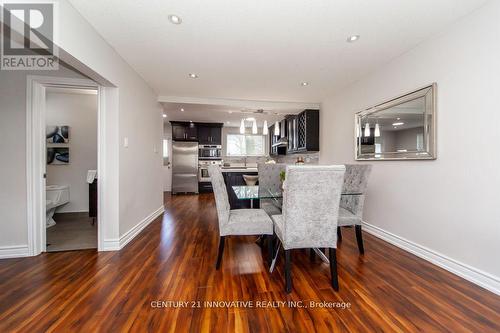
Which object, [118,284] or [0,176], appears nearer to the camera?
[118,284]

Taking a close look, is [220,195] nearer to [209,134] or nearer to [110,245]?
[110,245]

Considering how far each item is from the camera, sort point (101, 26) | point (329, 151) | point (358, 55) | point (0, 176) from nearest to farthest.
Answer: point (101, 26) → point (0, 176) → point (358, 55) → point (329, 151)

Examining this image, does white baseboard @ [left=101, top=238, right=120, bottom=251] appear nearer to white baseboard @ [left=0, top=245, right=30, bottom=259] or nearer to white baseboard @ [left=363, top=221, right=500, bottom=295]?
white baseboard @ [left=0, top=245, right=30, bottom=259]

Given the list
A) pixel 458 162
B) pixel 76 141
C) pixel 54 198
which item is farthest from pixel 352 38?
pixel 54 198

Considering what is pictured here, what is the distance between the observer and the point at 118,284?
A: 1713mm

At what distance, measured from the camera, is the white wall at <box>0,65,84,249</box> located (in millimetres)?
2139

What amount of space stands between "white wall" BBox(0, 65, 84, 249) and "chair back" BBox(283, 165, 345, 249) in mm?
2842

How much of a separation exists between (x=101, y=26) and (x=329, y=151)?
3842 mm

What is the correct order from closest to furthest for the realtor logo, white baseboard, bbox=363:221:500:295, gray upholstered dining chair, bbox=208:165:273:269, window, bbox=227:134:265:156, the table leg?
the realtor logo < white baseboard, bbox=363:221:500:295 < gray upholstered dining chair, bbox=208:165:273:269 < the table leg < window, bbox=227:134:265:156

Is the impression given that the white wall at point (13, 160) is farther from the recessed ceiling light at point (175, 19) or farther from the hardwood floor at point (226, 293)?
the recessed ceiling light at point (175, 19)

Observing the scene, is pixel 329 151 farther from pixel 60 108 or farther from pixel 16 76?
pixel 60 108

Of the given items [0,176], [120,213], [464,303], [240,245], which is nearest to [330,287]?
[464,303]

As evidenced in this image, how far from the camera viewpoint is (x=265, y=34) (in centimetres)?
199

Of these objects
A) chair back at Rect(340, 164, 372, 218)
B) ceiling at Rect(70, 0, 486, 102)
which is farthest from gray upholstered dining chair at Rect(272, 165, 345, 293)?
ceiling at Rect(70, 0, 486, 102)
